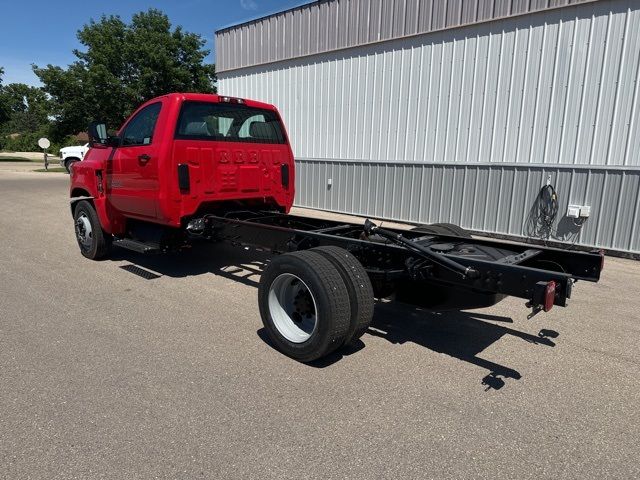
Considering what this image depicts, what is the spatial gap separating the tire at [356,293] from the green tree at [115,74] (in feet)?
103

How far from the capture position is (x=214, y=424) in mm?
2877

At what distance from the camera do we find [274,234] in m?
4.91

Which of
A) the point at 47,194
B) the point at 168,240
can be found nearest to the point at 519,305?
the point at 168,240

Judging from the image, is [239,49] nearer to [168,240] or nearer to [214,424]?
[168,240]

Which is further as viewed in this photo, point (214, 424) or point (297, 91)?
point (297, 91)

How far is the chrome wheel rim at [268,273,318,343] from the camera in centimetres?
386

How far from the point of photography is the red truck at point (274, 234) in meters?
3.50

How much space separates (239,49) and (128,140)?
10.1 meters

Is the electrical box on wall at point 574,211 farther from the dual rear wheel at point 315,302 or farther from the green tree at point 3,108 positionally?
the green tree at point 3,108

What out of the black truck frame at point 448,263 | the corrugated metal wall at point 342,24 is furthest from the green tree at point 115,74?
the black truck frame at point 448,263

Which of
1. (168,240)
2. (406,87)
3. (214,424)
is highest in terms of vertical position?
(406,87)

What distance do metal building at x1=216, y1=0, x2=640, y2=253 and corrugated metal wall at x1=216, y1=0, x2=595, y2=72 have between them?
36 millimetres

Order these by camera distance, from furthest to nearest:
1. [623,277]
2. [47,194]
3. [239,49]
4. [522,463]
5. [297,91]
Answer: [47,194]
[239,49]
[297,91]
[623,277]
[522,463]

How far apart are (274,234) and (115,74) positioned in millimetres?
32718
